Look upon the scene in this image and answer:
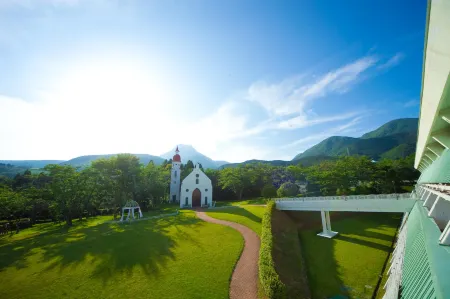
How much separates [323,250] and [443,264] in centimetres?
1723

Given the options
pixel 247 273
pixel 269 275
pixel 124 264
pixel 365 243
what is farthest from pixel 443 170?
pixel 124 264

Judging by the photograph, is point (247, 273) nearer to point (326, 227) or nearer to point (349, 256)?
point (349, 256)

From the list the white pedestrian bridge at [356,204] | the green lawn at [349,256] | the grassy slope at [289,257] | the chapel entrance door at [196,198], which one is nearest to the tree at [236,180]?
the chapel entrance door at [196,198]

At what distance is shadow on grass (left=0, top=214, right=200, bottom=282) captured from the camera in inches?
602

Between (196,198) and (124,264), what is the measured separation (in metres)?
27.6

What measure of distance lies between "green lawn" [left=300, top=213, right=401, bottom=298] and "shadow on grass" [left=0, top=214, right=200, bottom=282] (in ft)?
39.4

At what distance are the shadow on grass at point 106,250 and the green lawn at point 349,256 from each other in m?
12.0

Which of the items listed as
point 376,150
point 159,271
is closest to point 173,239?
point 159,271

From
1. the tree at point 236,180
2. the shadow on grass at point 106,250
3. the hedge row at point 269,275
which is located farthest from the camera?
the tree at point 236,180

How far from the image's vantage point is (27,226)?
38.0 meters

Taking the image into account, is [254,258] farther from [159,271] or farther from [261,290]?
Answer: [159,271]

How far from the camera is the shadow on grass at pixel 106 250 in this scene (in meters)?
15.3

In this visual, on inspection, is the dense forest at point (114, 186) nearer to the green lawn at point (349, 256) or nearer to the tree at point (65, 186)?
the tree at point (65, 186)

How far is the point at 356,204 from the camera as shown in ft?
66.2
